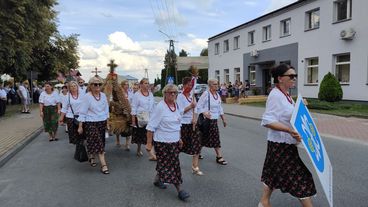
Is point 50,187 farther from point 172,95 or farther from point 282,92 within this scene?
point 282,92

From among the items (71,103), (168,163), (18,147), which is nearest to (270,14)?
(71,103)

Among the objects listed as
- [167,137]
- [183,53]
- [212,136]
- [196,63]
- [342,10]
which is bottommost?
[212,136]

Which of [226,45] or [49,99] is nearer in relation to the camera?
[49,99]

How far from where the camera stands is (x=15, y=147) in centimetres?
1063

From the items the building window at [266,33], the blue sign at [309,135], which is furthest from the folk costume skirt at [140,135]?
the building window at [266,33]

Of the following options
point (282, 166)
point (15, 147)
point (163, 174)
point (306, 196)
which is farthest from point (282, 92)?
point (15, 147)

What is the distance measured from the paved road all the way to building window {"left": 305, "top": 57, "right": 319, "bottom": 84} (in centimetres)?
1748

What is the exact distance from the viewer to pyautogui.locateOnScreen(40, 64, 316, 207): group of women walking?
4.46 metres

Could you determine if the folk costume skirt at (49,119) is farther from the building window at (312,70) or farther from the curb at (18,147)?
the building window at (312,70)

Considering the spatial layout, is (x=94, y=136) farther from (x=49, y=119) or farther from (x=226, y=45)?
(x=226, y=45)

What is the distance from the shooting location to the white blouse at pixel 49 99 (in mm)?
12547

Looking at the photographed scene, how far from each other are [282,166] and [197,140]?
288 centimetres

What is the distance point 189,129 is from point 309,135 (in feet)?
10.5

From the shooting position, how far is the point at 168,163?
225 inches
